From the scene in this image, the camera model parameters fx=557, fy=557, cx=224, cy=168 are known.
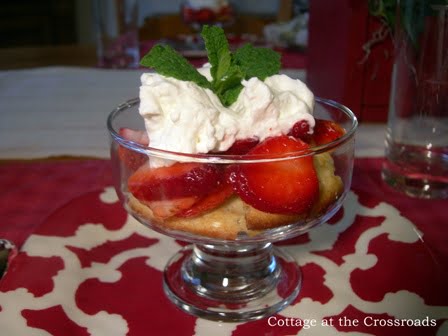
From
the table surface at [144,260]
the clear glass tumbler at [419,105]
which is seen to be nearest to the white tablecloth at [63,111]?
the table surface at [144,260]

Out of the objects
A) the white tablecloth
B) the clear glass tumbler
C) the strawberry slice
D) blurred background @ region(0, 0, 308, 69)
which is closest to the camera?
the strawberry slice

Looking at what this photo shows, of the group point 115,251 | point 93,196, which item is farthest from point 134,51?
point 115,251

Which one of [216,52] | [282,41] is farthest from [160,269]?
[282,41]

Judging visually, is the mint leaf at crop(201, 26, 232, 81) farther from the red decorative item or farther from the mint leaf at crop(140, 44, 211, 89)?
the red decorative item

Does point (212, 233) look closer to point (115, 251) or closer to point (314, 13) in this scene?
point (115, 251)

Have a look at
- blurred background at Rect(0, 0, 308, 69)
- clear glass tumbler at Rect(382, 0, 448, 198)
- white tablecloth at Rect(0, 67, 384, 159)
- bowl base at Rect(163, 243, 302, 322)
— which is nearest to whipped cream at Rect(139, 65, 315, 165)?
bowl base at Rect(163, 243, 302, 322)

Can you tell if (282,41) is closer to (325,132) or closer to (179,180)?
(325,132)
